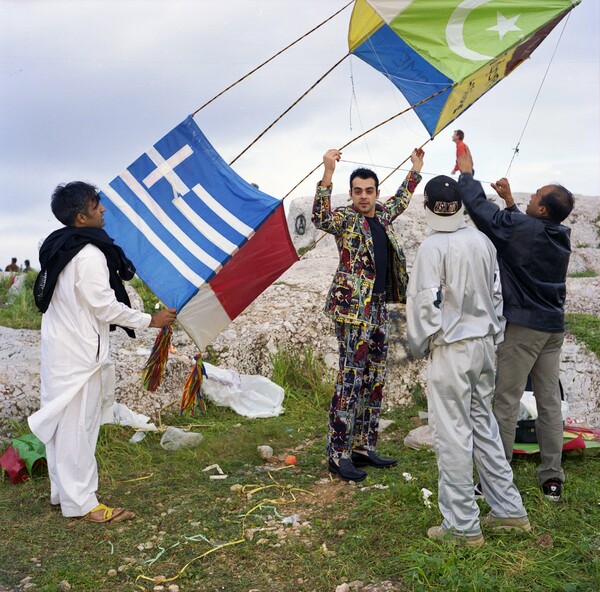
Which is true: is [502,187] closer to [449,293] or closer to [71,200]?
[449,293]

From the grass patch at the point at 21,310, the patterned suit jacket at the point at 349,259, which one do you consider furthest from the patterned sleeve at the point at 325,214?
the grass patch at the point at 21,310

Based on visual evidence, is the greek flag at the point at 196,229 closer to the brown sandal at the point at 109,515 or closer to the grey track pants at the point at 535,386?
the brown sandal at the point at 109,515

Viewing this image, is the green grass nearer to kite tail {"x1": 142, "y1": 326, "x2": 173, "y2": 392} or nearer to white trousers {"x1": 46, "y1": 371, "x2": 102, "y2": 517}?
white trousers {"x1": 46, "y1": 371, "x2": 102, "y2": 517}

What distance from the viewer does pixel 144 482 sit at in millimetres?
4957

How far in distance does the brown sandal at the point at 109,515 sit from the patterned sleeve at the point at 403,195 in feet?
9.05

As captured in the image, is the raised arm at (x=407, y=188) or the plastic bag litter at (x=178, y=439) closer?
the raised arm at (x=407, y=188)

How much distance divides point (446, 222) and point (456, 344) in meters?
0.65

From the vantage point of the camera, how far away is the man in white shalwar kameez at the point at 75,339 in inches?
167

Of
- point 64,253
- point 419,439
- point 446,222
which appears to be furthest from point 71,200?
point 419,439

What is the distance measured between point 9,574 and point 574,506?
328cm

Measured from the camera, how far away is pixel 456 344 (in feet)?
11.7

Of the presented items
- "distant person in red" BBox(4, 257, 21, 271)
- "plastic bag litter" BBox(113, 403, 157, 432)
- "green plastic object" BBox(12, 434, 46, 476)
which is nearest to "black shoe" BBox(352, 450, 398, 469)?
"plastic bag litter" BBox(113, 403, 157, 432)

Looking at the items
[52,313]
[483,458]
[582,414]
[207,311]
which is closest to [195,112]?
[207,311]

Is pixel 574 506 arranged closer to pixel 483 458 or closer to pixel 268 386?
pixel 483 458
